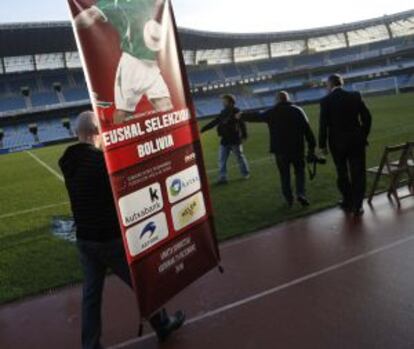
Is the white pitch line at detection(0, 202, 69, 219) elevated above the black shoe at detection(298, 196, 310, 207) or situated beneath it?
elevated above

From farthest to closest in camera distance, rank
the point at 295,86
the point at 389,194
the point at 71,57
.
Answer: the point at 295,86, the point at 71,57, the point at 389,194

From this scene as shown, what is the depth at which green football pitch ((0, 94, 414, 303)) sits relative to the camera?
700 centimetres

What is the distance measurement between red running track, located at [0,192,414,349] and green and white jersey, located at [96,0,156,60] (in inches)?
96.4

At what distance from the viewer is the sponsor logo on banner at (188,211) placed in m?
4.41

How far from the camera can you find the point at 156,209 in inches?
163

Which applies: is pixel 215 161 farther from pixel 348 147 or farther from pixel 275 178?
pixel 348 147

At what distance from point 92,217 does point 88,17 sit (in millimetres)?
1489

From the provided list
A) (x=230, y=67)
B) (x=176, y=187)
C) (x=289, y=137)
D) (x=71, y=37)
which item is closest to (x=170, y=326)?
(x=176, y=187)

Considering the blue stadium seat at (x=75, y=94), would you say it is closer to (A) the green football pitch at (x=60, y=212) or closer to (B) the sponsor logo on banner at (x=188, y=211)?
(A) the green football pitch at (x=60, y=212)

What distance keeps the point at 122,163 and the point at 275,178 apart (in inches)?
356

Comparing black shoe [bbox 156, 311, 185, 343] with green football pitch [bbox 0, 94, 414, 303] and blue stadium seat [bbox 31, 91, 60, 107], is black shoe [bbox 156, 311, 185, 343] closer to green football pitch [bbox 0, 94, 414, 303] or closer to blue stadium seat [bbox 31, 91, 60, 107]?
green football pitch [bbox 0, 94, 414, 303]

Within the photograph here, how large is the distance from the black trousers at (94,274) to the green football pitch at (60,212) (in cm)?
235

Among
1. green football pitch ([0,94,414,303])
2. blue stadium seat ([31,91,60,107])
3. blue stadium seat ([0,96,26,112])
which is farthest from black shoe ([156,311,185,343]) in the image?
blue stadium seat ([31,91,60,107])

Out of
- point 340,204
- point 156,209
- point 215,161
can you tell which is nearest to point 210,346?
point 156,209
